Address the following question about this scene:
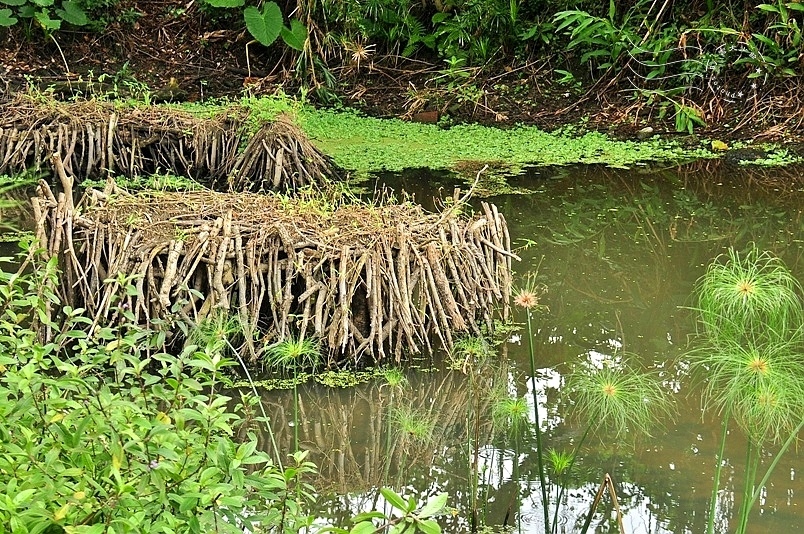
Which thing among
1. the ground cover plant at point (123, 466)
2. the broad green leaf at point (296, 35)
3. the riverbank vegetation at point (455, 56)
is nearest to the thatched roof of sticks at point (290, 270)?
the ground cover plant at point (123, 466)

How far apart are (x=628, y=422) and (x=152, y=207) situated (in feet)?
7.58

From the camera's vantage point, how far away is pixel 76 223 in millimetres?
4309

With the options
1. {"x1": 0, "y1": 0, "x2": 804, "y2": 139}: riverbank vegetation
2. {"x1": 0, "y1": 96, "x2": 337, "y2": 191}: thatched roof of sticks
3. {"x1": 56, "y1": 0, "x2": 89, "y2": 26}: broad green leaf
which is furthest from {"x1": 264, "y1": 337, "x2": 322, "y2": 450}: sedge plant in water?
{"x1": 56, "y1": 0, "x2": 89, "y2": 26}: broad green leaf

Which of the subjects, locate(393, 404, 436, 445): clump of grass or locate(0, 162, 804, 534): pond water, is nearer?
locate(0, 162, 804, 534): pond water

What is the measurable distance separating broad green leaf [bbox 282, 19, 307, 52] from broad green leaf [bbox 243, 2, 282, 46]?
11 cm

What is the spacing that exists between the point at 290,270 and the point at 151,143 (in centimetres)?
343

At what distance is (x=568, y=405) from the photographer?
4035mm

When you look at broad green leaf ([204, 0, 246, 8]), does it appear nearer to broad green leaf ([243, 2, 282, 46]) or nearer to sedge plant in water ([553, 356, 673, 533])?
broad green leaf ([243, 2, 282, 46])

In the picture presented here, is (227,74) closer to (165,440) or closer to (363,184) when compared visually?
(363,184)

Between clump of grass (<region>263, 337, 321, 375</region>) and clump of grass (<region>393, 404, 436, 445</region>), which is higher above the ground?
clump of grass (<region>263, 337, 321, 375</region>)

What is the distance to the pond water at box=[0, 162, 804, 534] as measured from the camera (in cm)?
337

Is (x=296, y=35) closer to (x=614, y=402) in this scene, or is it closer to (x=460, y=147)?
(x=460, y=147)

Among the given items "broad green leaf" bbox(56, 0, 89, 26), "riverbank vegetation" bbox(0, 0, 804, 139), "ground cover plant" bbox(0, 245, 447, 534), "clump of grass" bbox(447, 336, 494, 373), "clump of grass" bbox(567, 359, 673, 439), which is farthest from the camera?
"broad green leaf" bbox(56, 0, 89, 26)

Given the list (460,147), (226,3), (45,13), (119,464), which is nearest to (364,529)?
(119,464)
